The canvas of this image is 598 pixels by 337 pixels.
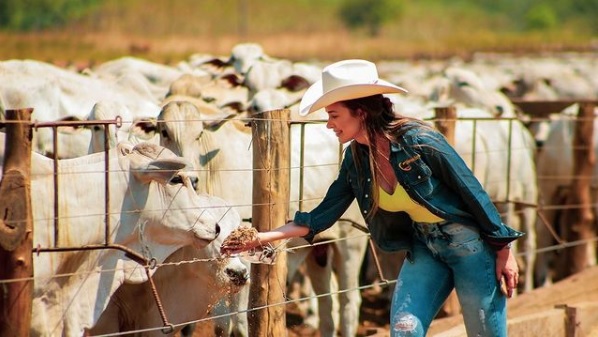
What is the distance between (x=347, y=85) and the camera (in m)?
5.54

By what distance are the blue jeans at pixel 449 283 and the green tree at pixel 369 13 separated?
7763cm

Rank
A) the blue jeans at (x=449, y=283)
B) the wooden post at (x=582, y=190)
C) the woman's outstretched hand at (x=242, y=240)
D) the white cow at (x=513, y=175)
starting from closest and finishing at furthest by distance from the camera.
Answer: the blue jeans at (x=449, y=283)
the woman's outstretched hand at (x=242, y=240)
the white cow at (x=513, y=175)
the wooden post at (x=582, y=190)

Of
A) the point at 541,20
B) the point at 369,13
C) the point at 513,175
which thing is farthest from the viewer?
the point at 541,20

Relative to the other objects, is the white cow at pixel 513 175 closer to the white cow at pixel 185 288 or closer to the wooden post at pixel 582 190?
the wooden post at pixel 582 190

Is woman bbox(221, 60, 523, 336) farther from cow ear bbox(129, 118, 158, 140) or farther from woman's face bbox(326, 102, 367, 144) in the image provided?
cow ear bbox(129, 118, 158, 140)

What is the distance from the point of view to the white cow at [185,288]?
7.48 meters

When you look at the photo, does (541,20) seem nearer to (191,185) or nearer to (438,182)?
(191,185)

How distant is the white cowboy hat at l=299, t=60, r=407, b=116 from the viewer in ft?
18.1

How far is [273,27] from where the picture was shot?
2810 inches

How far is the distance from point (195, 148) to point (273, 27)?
2488 inches

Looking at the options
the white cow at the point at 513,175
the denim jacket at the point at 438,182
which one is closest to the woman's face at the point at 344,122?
the denim jacket at the point at 438,182

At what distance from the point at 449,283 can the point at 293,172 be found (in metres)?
3.68

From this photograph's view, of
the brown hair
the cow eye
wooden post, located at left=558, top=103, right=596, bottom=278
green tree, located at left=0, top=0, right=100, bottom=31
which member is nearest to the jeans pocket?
the brown hair

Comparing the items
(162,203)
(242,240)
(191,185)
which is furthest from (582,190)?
(242,240)
